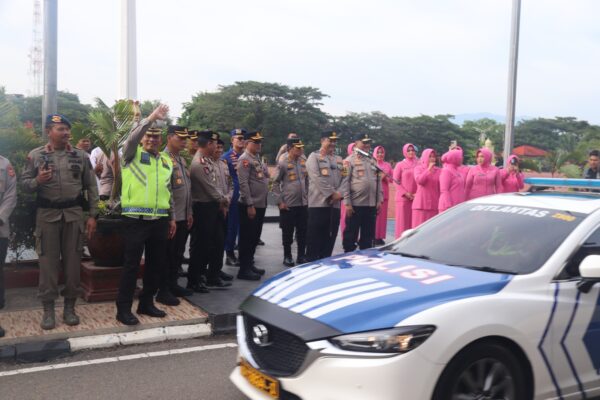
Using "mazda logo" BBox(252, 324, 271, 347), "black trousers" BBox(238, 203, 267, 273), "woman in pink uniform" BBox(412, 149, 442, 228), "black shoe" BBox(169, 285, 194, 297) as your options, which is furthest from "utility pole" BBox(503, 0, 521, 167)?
"mazda logo" BBox(252, 324, 271, 347)

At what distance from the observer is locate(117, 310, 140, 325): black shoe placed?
5.66 m

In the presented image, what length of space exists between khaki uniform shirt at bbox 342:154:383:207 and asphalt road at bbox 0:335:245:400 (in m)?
4.05

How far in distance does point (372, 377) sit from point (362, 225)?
628 centimetres

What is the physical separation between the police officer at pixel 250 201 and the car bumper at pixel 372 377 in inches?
190

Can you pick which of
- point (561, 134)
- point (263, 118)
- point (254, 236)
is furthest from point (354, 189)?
point (561, 134)

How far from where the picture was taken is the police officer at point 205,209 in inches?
273

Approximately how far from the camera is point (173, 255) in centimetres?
668

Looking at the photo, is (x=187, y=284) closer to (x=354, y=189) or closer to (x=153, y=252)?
(x=153, y=252)

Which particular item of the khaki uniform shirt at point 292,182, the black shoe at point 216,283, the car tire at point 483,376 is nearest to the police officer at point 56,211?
the black shoe at point 216,283

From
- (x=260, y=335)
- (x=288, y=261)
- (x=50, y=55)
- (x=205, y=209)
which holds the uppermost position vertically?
(x=50, y=55)

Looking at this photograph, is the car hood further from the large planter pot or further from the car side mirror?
the large planter pot

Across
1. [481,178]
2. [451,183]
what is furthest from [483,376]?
[481,178]

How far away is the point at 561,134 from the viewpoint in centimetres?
7056

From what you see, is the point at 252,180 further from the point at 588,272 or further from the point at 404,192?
the point at 588,272
